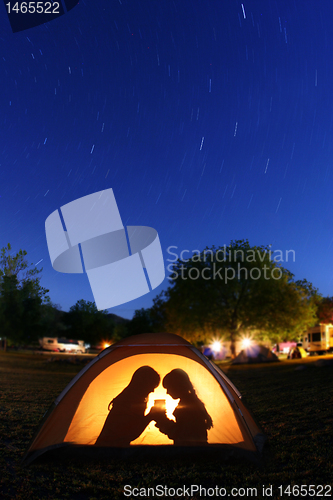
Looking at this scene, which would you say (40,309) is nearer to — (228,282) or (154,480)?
(228,282)

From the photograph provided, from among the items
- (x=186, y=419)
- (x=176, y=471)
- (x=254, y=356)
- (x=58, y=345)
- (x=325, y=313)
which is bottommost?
(x=58, y=345)

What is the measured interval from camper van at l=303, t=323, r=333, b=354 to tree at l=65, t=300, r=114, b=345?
46.8 m

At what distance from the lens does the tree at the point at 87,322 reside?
7750cm

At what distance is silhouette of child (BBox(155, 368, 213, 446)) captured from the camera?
17.4ft

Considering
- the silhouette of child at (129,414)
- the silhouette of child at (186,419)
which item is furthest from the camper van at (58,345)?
the silhouette of child at (186,419)

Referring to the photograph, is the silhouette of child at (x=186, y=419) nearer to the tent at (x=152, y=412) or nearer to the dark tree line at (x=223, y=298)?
the tent at (x=152, y=412)

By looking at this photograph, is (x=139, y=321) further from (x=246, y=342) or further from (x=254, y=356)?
(x=254, y=356)

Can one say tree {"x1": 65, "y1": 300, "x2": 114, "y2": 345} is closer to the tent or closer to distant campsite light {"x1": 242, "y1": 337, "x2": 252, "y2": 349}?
distant campsite light {"x1": 242, "y1": 337, "x2": 252, "y2": 349}

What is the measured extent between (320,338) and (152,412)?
157 ft

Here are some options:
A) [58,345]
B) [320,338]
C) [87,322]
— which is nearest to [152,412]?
[320,338]

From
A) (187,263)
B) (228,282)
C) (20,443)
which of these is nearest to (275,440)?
(20,443)

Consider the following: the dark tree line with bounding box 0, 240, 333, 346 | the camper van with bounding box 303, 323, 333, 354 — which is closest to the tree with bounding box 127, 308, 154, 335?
the camper van with bounding box 303, 323, 333, 354

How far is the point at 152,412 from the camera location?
553 cm

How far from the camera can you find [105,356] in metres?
5.85
